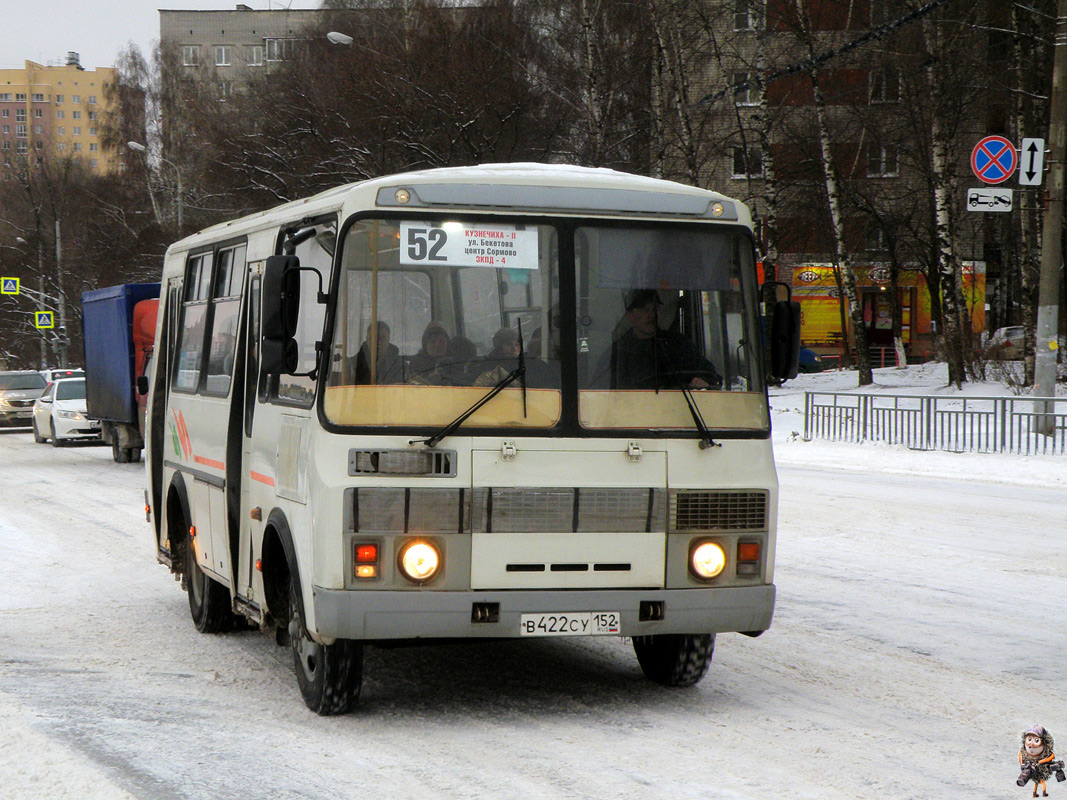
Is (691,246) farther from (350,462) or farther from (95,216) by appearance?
(95,216)

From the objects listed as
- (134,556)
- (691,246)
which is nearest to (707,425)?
(691,246)

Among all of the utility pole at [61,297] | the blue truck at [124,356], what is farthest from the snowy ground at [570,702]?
the utility pole at [61,297]

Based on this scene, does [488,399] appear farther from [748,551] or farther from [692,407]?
[748,551]

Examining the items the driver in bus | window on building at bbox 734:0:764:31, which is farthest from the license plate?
window on building at bbox 734:0:764:31

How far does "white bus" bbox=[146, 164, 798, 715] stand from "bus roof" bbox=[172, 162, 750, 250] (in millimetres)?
11

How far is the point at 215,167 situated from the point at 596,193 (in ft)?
129

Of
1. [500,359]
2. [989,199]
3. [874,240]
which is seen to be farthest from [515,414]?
[874,240]

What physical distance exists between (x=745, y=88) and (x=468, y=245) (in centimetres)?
3619

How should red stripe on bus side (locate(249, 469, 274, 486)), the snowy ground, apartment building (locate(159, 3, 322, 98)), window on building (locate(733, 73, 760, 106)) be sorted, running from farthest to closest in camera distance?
apartment building (locate(159, 3, 322, 98)), window on building (locate(733, 73, 760, 106)), red stripe on bus side (locate(249, 469, 274, 486)), the snowy ground

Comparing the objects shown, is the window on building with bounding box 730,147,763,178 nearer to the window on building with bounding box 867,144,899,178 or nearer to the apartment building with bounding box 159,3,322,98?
the window on building with bounding box 867,144,899,178

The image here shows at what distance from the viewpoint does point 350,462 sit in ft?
20.2

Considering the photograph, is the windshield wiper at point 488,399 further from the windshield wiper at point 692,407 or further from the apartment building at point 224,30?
the apartment building at point 224,30

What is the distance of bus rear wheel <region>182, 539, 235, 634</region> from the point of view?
8.77m

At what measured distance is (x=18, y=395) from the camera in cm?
3900
